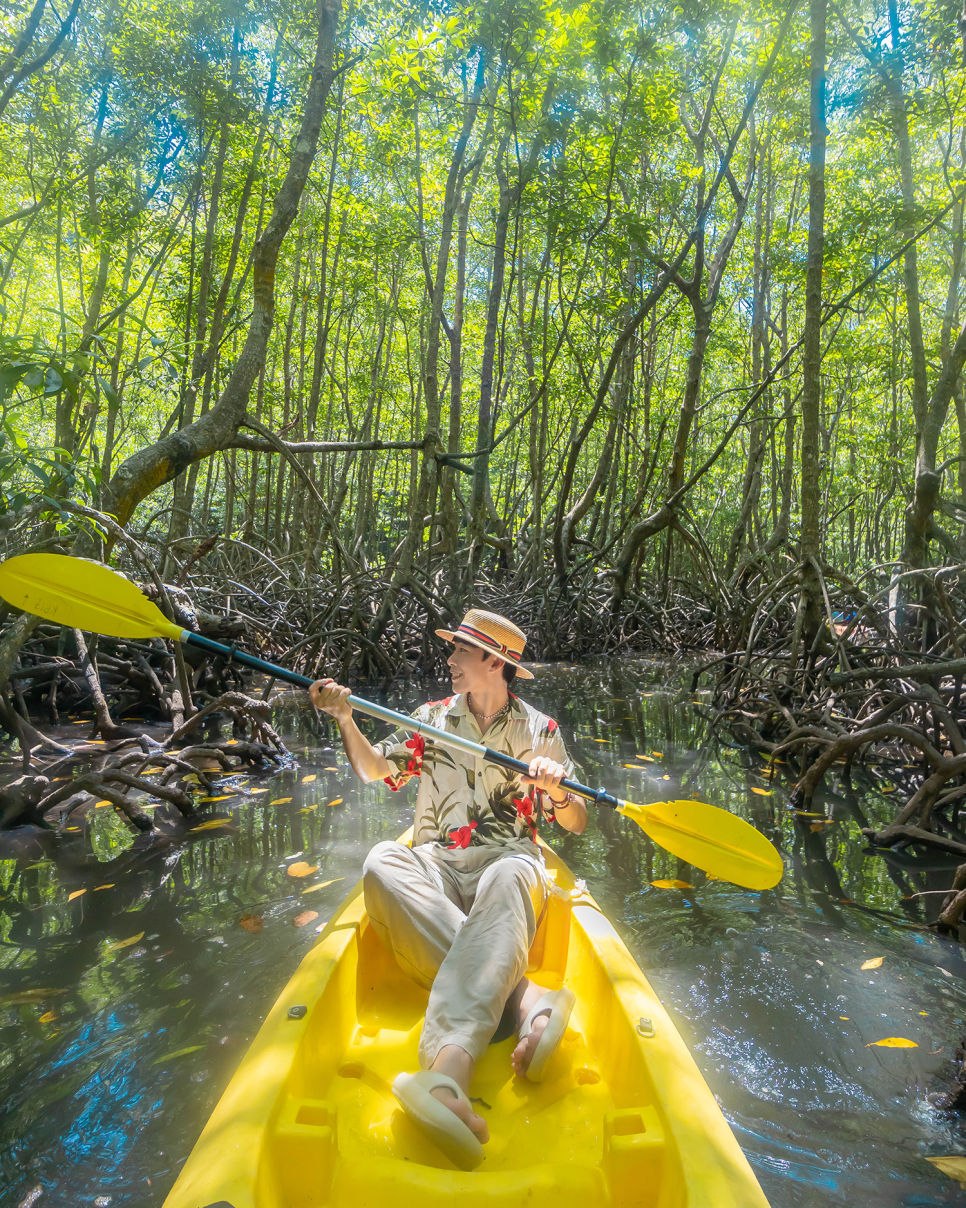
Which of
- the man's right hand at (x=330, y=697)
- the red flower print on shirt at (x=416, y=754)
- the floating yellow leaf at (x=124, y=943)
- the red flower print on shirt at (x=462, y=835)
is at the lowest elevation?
the floating yellow leaf at (x=124, y=943)

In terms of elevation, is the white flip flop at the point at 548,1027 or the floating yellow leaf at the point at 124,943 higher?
the white flip flop at the point at 548,1027

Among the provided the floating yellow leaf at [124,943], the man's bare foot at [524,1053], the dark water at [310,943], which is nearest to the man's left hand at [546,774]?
the man's bare foot at [524,1053]

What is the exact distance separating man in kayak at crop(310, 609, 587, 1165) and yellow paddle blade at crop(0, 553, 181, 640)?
0.65 m

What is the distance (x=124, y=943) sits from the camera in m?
2.41

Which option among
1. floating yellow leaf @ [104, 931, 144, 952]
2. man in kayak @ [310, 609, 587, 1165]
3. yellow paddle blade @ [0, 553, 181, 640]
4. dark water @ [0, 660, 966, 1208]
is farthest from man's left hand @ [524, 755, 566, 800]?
floating yellow leaf @ [104, 931, 144, 952]

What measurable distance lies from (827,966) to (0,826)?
10.9ft

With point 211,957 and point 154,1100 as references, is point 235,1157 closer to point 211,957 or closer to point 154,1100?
point 154,1100

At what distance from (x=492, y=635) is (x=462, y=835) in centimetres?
59

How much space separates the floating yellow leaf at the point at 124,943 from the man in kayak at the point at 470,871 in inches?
41.5

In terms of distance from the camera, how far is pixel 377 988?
1.92 meters

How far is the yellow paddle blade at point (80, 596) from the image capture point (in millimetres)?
2139

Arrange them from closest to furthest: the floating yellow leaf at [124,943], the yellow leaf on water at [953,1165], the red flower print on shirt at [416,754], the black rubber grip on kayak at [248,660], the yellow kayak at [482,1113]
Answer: the yellow kayak at [482,1113] < the yellow leaf on water at [953,1165] < the black rubber grip on kayak at [248,660] < the red flower print on shirt at [416,754] < the floating yellow leaf at [124,943]

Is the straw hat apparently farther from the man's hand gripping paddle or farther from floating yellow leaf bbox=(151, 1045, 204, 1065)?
floating yellow leaf bbox=(151, 1045, 204, 1065)

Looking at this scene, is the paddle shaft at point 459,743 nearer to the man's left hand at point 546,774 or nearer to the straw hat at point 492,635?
the man's left hand at point 546,774
